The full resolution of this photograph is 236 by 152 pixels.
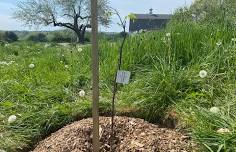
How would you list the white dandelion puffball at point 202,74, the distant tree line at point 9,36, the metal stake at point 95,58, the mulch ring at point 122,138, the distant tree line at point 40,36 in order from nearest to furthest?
the metal stake at point 95,58
the mulch ring at point 122,138
the white dandelion puffball at point 202,74
the distant tree line at point 40,36
the distant tree line at point 9,36

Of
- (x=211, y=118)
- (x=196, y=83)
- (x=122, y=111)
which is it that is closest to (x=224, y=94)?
(x=196, y=83)

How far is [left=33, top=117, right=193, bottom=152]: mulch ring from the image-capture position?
118 inches

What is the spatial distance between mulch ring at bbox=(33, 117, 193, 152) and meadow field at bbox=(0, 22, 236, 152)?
0.49ft

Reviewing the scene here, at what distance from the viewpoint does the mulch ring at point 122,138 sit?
9.80ft

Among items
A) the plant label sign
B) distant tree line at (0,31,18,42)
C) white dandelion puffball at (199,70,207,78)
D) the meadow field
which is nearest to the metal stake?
the plant label sign

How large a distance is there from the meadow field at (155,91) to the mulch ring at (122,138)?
15 cm

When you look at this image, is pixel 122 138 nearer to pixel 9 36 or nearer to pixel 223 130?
pixel 223 130

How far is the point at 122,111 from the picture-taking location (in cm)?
370

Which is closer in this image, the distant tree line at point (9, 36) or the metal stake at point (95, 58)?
the metal stake at point (95, 58)

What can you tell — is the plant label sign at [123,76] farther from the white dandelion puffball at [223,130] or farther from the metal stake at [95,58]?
the white dandelion puffball at [223,130]

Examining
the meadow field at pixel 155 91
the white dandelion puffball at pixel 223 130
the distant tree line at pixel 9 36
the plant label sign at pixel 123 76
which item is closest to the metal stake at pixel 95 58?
the plant label sign at pixel 123 76

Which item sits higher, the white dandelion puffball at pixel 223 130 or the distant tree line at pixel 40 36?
the white dandelion puffball at pixel 223 130

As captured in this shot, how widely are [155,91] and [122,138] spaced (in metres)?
0.61

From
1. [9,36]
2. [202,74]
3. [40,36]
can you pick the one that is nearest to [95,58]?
[202,74]
